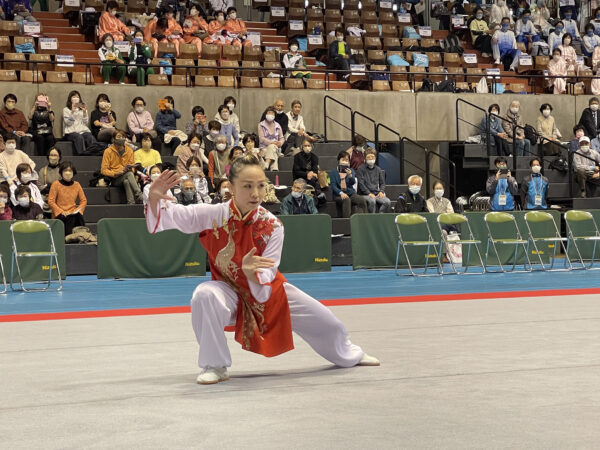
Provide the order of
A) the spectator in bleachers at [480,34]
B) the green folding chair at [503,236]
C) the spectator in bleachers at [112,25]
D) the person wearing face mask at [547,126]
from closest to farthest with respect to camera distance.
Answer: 1. the green folding chair at [503,236]
2. the spectator in bleachers at [112,25]
3. the person wearing face mask at [547,126]
4. the spectator in bleachers at [480,34]

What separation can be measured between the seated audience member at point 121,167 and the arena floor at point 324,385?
24.4 ft

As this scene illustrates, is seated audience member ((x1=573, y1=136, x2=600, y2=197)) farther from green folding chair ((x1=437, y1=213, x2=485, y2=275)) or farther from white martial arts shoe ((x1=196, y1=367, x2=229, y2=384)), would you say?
white martial arts shoe ((x1=196, y1=367, x2=229, y2=384))

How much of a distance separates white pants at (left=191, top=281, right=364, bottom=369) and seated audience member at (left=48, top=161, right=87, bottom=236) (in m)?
10.8

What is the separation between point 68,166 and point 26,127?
2746 mm

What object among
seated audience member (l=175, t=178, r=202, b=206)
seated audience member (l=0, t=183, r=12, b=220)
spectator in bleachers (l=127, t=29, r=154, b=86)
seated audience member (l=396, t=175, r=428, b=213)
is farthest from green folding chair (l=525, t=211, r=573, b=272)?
spectator in bleachers (l=127, t=29, r=154, b=86)

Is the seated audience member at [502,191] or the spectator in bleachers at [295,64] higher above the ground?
the spectator in bleachers at [295,64]

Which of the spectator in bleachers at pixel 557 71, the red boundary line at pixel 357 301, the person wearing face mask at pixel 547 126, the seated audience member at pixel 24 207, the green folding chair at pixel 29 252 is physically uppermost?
the spectator in bleachers at pixel 557 71

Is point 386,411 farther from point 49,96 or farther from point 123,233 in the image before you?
point 49,96

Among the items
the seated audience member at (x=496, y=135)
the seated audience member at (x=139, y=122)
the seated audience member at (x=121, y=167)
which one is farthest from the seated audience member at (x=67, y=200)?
the seated audience member at (x=496, y=135)

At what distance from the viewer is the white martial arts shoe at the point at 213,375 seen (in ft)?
18.5

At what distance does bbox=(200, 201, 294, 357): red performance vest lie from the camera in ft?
18.9

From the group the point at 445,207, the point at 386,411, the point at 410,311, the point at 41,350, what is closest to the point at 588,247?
the point at 445,207

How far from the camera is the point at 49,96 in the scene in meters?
20.2

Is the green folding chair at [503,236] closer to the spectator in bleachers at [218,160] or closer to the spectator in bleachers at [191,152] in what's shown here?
the spectator in bleachers at [218,160]
